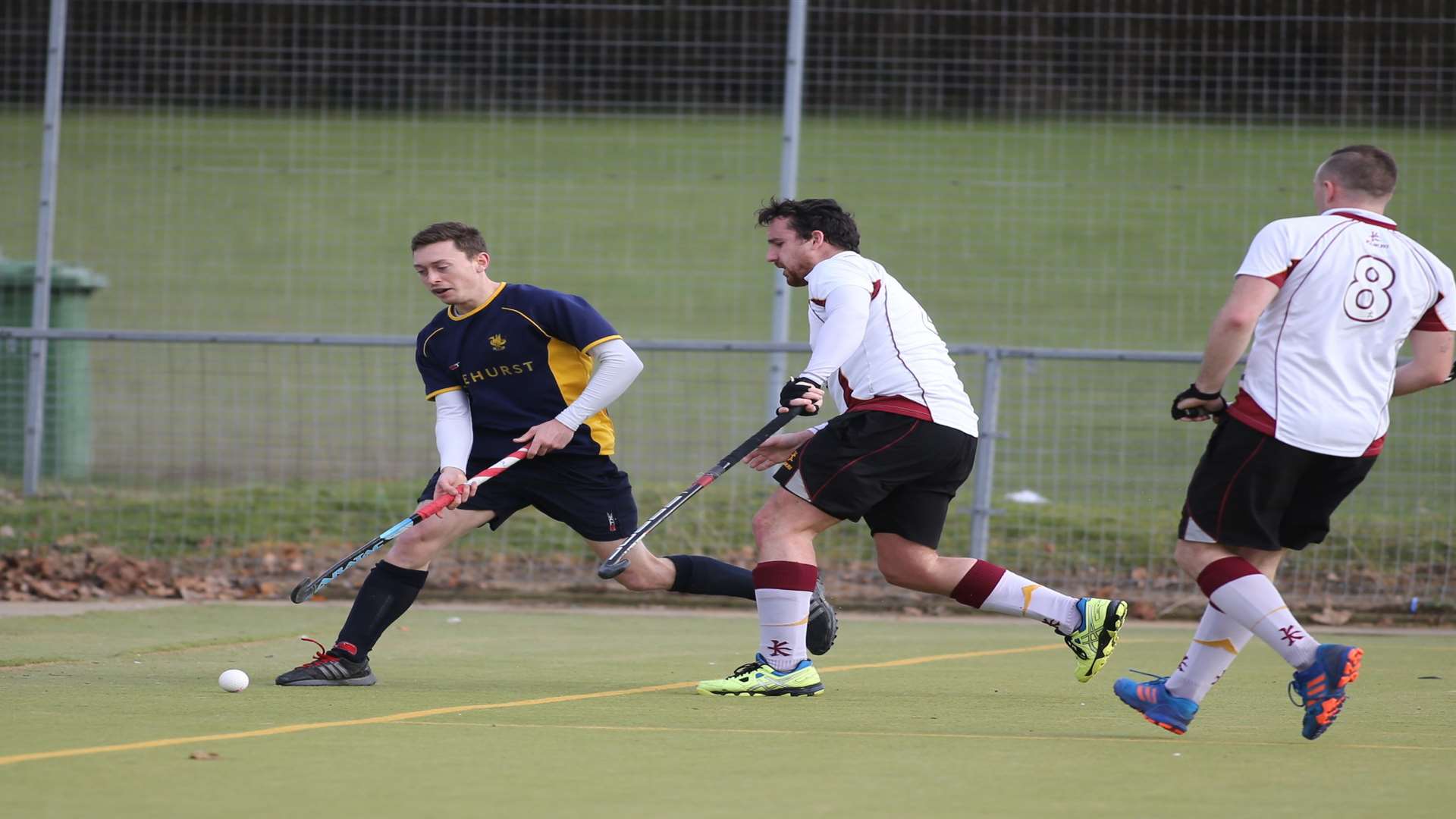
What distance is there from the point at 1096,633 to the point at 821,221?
5.18ft

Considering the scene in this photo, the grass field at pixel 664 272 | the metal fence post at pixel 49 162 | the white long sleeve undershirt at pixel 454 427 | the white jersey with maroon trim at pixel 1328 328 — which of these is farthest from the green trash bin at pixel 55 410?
the white jersey with maroon trim at pixel 1328 328

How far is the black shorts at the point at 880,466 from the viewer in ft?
18.9

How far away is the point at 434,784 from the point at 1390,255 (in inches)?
112

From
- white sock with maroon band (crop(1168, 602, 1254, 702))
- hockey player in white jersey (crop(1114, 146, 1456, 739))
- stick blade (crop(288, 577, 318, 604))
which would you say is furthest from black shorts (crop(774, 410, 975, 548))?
stick blade (crop(288, 577, 318, 604))

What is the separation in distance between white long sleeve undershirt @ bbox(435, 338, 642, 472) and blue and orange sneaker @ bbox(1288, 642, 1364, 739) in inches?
98.2

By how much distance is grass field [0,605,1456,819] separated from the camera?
153 inches

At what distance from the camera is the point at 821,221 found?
19.7 ft

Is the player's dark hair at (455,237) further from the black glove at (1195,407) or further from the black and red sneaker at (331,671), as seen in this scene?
the black glove at (1195,407)

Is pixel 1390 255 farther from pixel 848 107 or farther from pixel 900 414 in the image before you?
pixel 848 107

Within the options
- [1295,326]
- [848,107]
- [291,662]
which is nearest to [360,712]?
[291,662]

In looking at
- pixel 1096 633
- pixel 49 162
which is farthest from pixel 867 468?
pixel 49 162

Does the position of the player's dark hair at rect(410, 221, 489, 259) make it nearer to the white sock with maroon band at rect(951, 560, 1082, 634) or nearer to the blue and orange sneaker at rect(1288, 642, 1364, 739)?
the white sock with maroon band at rect(951, 560, 1082, 634)

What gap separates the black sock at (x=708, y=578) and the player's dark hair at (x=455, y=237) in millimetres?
1334

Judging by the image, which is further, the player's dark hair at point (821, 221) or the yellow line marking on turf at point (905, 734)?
the player's dark hair at point (821, 221)
